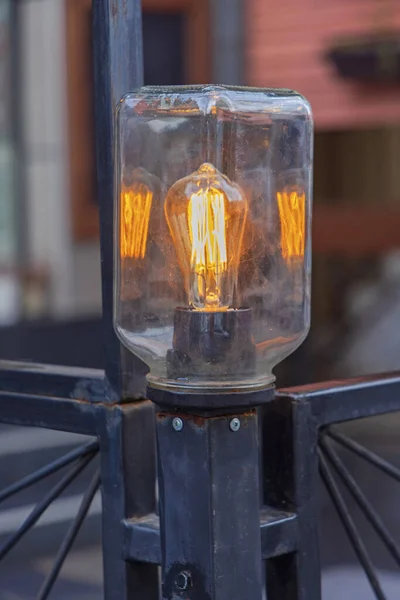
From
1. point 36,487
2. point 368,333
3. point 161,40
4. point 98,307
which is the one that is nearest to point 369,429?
point 36,487

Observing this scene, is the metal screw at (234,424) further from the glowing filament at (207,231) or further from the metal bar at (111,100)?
the metal bar at (111,100)

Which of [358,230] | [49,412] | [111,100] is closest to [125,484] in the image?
[49,412]

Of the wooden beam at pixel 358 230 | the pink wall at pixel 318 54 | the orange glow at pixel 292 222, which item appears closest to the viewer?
the orange glow at pixel 292 222

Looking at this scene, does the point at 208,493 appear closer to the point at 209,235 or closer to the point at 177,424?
the point at 177,424

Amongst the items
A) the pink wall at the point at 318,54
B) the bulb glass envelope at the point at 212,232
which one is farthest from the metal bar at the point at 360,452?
the pink wall at the point at 318,54

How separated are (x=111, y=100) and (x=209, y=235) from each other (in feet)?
1.17

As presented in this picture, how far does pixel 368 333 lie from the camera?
23.5 ft

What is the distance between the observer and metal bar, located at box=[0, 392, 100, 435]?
1.70m

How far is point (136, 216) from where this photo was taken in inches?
59.1

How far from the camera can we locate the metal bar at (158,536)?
5.16 feet

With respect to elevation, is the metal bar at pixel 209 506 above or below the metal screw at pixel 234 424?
below

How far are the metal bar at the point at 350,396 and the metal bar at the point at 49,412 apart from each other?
325 mm

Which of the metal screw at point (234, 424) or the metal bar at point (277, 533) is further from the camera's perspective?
the metal bar at point (277, 533)

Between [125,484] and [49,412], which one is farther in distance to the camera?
[49,412]
